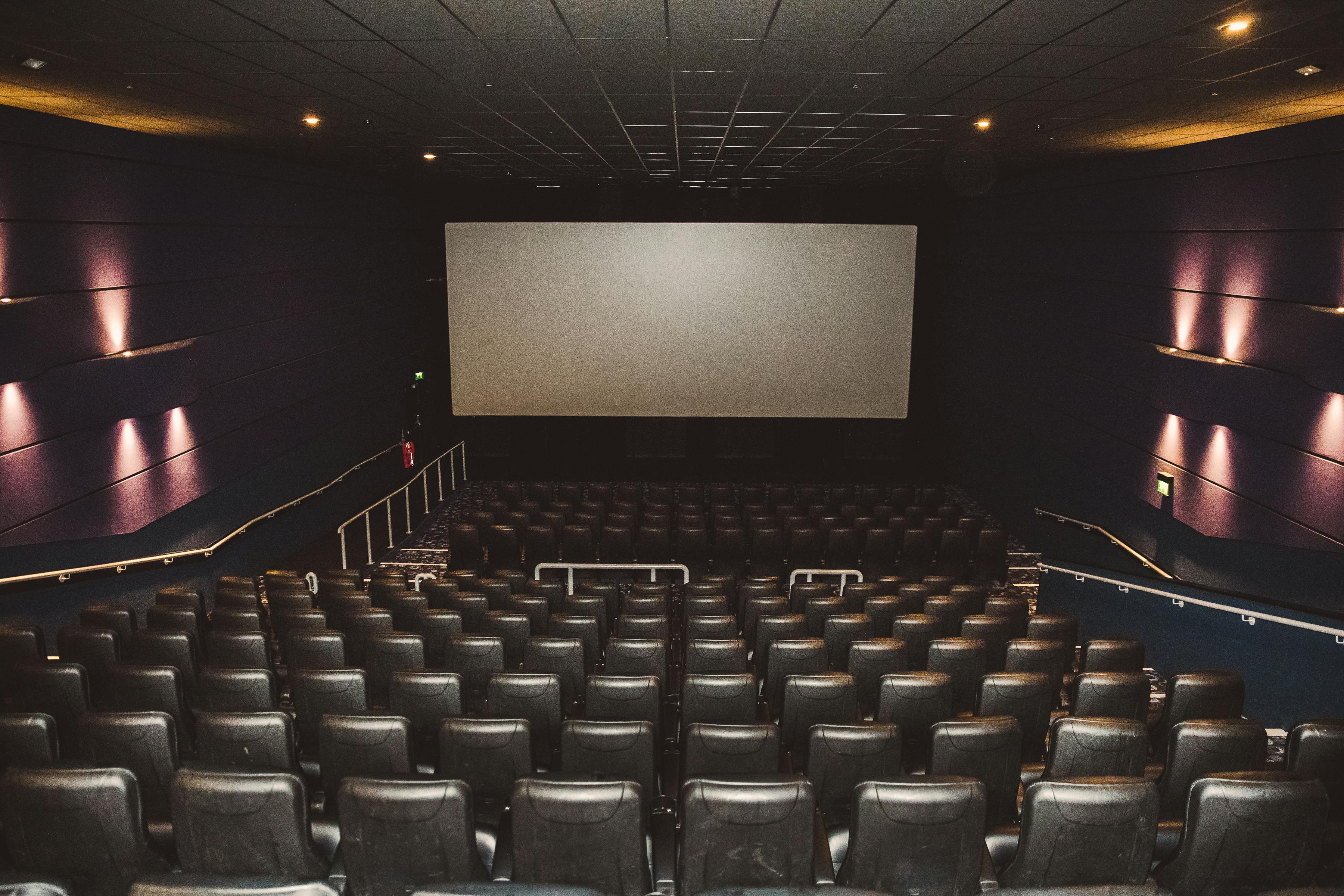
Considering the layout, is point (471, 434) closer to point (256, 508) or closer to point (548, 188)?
point (548, 188)

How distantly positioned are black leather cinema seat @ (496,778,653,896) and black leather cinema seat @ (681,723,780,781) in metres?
0.63

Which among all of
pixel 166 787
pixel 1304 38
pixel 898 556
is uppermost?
pixel 1304 38

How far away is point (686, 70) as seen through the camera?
557 centimetres

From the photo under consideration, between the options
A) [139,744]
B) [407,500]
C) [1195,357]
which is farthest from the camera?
[407,500]

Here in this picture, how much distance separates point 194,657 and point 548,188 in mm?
10802

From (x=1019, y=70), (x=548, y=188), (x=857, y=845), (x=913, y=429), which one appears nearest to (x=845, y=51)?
(x=1019, y=70)

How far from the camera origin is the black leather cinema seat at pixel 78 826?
2.90 m

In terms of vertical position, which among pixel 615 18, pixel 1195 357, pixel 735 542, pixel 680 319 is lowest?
pixel 735 542

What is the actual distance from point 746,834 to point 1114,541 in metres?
7.93

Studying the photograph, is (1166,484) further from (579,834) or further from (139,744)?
(139,744)

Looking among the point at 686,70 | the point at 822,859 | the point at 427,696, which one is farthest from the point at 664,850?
the point at 686,70

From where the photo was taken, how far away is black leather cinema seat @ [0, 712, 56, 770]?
347 cm

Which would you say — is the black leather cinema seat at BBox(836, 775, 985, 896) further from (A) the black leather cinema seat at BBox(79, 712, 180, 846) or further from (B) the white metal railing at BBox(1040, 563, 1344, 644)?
(B) the white metal railing at BBox(1040, 563, 1344, 644)

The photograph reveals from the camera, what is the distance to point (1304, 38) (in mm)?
4473
